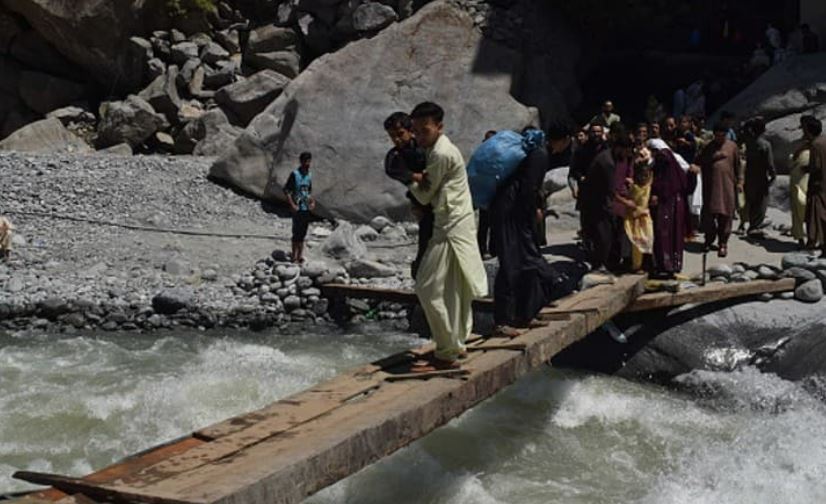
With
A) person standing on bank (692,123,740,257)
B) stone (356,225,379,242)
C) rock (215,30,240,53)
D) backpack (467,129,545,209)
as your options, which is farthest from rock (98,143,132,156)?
backpack (467,129,545,209)

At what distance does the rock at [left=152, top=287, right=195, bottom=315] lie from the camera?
34.2ft

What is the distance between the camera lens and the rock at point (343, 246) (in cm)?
1186

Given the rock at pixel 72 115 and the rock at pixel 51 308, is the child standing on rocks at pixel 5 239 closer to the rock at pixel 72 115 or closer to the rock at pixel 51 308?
the rock at pixel 51 308

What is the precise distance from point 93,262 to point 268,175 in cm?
326

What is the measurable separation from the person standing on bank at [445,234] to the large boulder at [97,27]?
15121 millimetres

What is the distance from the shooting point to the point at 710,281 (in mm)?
9125

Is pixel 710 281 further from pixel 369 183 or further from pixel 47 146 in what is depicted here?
pixel 47 146

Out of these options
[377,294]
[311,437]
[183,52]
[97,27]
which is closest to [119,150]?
[183,52]

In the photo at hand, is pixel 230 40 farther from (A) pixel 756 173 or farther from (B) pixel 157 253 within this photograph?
(A) pixel 756 173

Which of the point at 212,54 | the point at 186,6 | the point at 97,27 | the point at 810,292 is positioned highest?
the point at 186,6

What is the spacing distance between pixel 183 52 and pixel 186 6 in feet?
3.22

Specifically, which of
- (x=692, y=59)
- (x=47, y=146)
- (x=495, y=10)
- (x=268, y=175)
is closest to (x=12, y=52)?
(x=47, y=146)

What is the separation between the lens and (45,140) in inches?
706

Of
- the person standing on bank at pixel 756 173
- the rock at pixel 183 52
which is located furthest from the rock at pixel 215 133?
the person standing on bank at pixel 756 173
